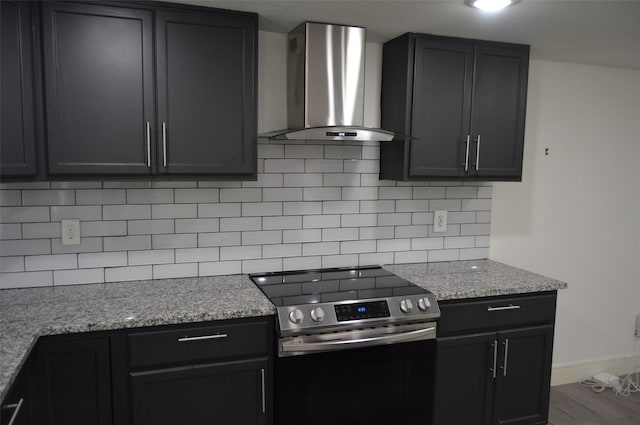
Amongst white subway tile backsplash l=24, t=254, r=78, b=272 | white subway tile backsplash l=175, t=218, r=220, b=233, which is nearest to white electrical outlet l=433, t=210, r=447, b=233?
white subway tile backsplash l=175, t=218, r=220, b=233

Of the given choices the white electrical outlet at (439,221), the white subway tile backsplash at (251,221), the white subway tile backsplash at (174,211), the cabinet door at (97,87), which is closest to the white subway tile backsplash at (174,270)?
the white subway tile backsplash at (251,221)

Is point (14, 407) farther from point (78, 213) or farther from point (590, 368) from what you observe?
point (590, 368)

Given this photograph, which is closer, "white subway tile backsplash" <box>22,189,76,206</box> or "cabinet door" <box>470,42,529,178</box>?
"white subway tile backsplash" <box>22,189,76,206</box>

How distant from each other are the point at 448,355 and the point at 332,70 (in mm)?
1544

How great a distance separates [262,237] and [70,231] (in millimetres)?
957

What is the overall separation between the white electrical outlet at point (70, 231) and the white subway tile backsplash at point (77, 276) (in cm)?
14

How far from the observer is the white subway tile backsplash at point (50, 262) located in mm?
2432

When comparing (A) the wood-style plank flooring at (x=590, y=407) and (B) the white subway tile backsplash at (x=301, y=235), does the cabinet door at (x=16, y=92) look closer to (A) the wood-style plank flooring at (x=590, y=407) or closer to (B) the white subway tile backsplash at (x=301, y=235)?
(B) the white subway tile backsplash at (x=301, y=235)

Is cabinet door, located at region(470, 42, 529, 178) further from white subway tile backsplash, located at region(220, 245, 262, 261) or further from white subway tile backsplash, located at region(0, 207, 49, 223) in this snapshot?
white subway tile backsplash, located at region(0, 207, 49, 223)

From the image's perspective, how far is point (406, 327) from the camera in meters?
2.39

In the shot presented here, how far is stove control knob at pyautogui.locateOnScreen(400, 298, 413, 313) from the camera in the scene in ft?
7.75

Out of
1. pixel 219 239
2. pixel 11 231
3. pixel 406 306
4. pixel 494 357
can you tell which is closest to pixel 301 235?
pixel 219 239

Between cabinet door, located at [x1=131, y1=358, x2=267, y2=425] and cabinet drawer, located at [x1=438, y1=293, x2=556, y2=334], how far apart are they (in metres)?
0.95

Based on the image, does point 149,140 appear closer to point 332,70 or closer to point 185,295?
point 185,295
